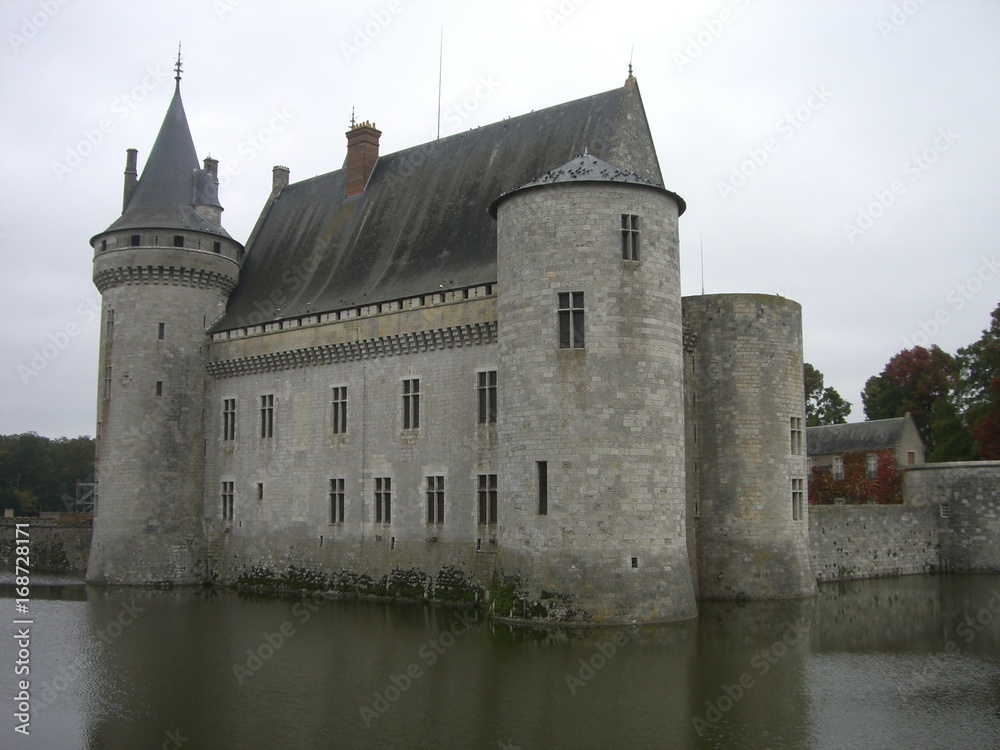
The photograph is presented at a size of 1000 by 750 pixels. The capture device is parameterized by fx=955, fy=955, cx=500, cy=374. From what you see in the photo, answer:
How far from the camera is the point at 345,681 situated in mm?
14914

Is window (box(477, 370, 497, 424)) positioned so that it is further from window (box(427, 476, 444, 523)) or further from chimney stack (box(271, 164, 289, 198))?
chimney stack (box(271, 164, 289, 198))

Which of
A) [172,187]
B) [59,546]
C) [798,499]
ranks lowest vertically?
[59,546]

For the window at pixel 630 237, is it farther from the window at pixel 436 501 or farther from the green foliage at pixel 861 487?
the green foliage at pixel 861 487

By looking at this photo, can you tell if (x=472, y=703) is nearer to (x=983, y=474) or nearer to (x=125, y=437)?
(x=125, y=437)

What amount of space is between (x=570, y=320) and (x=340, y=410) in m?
9.37

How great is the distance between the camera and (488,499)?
77.5 feet

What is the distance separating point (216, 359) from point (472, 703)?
66.2ft

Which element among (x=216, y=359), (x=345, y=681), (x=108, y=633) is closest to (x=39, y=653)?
(x=108, y=633)

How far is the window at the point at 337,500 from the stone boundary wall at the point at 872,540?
14.3 m

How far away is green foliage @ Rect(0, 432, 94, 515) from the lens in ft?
194

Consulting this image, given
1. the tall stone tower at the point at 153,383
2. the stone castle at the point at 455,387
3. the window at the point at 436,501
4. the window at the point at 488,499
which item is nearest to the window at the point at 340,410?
the stone castle at the point at 455,387

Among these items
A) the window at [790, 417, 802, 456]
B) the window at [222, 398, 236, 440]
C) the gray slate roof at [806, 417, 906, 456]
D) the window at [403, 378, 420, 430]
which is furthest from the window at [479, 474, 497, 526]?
the gray slate roof at [806, 417, 906, 456]

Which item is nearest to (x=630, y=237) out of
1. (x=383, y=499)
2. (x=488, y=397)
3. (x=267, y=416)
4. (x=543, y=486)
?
(x=488, y=397)

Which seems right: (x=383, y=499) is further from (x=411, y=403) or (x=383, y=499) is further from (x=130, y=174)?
(x=130, y=174)
